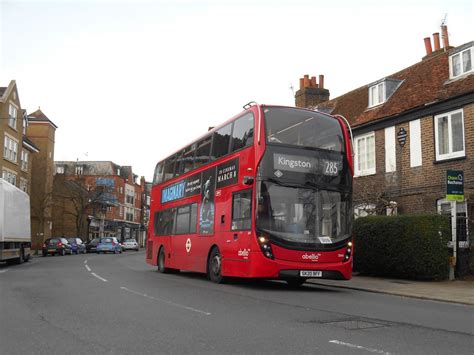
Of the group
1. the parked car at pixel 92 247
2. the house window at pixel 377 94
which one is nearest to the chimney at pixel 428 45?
the house window at pixel 377 94

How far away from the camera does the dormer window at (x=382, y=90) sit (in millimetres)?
23000

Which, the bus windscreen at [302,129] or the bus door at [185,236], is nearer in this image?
the bus windscreen at [302,129]

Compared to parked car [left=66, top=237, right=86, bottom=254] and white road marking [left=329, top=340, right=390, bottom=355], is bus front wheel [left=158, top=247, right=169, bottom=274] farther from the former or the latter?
parked car [left=66, top=237, right=86, bottom=254]

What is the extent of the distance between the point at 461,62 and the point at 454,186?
21.6 ft

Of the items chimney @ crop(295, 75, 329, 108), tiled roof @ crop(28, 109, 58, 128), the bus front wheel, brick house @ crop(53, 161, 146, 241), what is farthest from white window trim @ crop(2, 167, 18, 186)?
the bus front wheel

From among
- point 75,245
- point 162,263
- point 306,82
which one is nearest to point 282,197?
point 162,263

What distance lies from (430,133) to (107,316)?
14.5 meters

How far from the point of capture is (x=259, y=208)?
12164 millimetres

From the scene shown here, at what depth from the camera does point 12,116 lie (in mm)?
44938

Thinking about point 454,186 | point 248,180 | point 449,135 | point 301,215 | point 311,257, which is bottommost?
point 311,257

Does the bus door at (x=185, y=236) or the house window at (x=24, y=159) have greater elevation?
the house window at (x=24, y=159)

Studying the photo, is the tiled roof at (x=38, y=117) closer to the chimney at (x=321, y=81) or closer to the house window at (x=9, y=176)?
the house window at (x=9, y=176)

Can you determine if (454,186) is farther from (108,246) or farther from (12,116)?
(12,116)

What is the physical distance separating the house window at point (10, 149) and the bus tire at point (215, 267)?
1325 inches
